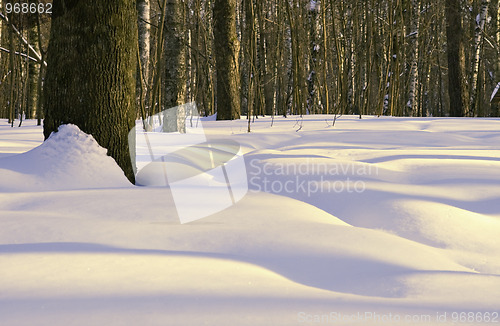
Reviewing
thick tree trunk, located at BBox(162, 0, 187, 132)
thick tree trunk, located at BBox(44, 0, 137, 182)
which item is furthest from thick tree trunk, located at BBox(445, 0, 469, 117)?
thick tree trunk, located at BBox(44, 0, 137, 182)

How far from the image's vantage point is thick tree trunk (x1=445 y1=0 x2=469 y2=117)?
8977 millimetres

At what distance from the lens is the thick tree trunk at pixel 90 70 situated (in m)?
2.77

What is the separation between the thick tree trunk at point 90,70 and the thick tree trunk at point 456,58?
815cm

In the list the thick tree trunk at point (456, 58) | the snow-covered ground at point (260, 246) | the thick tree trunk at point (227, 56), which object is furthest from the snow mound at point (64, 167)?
the thick tree trunk at point (456, 58)

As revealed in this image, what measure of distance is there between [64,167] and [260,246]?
159 centimetres

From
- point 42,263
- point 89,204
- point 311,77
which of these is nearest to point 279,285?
point 42,263

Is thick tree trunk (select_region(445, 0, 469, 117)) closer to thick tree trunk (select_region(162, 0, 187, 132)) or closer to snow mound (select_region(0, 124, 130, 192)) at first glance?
thick tree trunk (select_region(162, 0, 187, 132))

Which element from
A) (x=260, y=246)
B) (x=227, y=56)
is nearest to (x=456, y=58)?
(x=227, y=56)

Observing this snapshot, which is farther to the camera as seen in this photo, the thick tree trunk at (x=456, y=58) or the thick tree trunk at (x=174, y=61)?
the thick tree trunk at (x=456, y=58)

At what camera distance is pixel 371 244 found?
1.64 meters

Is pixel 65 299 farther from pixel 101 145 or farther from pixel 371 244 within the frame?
pixel 101 145

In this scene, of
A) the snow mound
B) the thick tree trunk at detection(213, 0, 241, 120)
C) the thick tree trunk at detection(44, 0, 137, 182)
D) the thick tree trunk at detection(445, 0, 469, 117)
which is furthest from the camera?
the thick tree trunk at detection(445, 0, 469, 117)

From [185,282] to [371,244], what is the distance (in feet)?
2.62

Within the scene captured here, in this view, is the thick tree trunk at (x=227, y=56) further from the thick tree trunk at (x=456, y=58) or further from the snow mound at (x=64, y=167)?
the thick tree trunk at (x=456, y=58)
